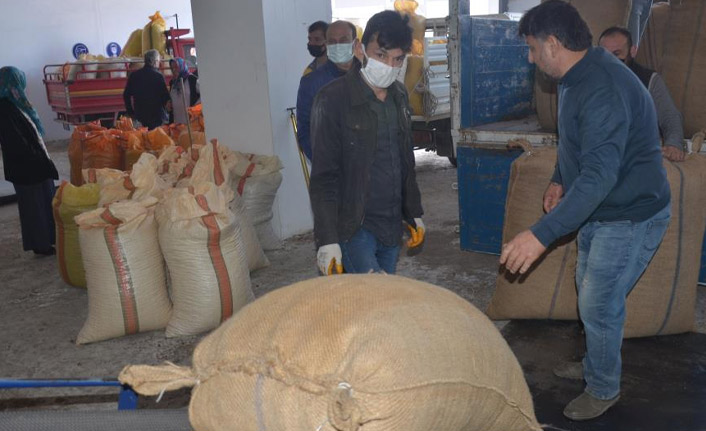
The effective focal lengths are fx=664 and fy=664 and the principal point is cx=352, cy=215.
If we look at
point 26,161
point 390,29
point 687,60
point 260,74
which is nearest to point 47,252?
point 26,161

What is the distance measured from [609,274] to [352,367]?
1586mm

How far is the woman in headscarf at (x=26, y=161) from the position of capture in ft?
→ 16.1

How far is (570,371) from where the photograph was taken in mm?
2930

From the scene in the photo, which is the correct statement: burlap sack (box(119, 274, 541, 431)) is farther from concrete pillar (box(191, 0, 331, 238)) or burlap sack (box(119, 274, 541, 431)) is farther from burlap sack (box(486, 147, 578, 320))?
concrete pillar (box(191, 0, 331, 238))

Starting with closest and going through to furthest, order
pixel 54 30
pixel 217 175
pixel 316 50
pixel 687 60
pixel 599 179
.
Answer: pixel 599 179, pixel 687 60, pixel 217 175, pixel 316 50, pixel 54 30

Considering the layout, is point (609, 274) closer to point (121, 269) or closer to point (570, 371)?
point (570, 371)

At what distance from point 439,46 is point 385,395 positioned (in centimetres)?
660

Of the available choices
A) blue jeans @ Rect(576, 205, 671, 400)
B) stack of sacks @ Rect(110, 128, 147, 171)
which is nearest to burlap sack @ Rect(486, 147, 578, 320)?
blue jeans @ Rect(576, 205, 671, 400)

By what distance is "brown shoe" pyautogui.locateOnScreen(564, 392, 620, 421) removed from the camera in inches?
99.2

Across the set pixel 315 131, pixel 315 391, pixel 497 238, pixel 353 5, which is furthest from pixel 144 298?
pixel 353 5

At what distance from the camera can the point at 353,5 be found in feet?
65.5

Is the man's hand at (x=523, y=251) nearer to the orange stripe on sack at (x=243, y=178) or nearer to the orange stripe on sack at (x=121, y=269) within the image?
the orange stripe on sack at (x=121, y=269)

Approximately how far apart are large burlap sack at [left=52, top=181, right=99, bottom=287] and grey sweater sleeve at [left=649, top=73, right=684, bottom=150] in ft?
10.6

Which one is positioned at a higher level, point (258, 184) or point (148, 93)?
point (148, 93)
